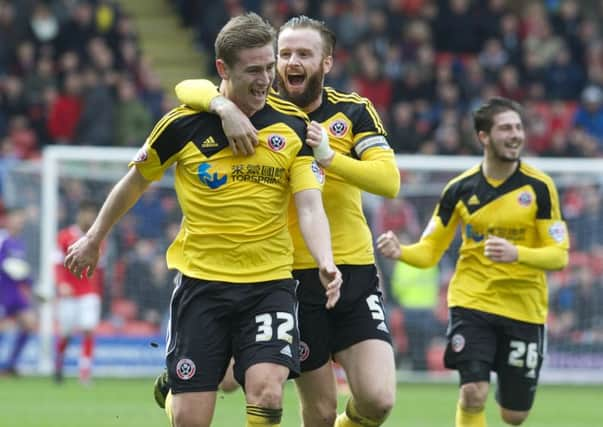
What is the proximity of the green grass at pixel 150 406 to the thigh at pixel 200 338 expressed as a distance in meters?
4.66

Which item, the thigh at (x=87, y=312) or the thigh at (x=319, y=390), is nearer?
the thigh at (x=319, y=390)

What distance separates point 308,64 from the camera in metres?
8.19

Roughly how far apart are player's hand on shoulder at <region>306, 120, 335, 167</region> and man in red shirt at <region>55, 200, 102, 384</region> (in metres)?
9.52

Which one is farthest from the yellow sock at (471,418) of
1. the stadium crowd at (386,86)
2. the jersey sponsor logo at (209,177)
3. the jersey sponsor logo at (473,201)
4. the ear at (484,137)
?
the stadium crowd at (386,86)

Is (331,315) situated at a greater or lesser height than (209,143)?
lesser

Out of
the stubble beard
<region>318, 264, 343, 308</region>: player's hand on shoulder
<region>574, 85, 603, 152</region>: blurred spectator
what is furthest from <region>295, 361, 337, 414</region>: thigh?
<region>574, 85, 603, 152</region>: blurred spectator

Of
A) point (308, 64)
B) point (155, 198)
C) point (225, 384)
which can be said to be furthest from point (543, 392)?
point (308, 64)

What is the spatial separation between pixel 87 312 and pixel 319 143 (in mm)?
10129

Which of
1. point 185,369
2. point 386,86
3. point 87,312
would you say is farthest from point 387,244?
point 386,86

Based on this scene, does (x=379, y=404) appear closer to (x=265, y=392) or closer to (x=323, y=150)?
(x=265, y=392)

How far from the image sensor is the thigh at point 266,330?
283 inches

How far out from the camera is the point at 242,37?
7262 millimetres

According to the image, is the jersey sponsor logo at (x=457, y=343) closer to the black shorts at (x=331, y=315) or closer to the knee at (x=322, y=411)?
the black shorts at (x=331, y=315)

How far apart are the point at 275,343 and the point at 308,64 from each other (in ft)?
5.78
